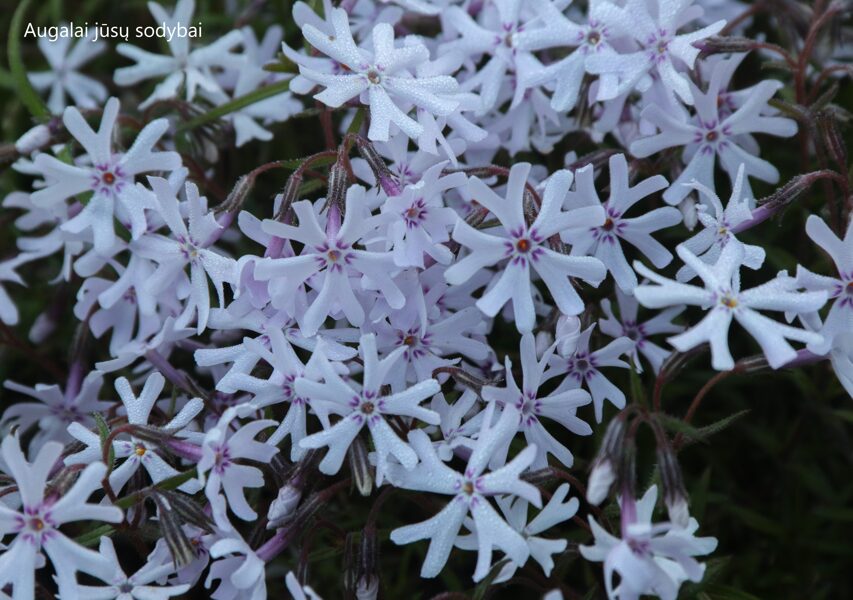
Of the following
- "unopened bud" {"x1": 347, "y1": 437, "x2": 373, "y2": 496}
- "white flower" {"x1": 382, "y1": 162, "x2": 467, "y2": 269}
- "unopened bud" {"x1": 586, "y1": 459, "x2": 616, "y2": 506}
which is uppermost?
"white flower" {"x1": 382, "y1": 162, "x2": 467, "y2": 269}

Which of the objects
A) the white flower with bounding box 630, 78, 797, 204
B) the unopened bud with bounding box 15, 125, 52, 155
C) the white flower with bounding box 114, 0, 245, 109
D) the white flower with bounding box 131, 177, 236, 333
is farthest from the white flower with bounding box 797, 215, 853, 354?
the unopened bud with bounding box 15, 125, 52, 155

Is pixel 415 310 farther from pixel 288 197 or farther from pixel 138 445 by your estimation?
pixel 138 445

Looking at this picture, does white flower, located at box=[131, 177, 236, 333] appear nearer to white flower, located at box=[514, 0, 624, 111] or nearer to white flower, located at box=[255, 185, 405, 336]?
white flower, located at box=[255, 185, 405, 336]

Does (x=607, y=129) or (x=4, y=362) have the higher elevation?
(x=607, y=129)

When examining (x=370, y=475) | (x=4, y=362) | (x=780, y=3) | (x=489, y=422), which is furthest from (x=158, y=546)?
(x=780, y=3)

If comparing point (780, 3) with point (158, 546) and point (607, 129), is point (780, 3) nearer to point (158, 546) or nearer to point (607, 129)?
point (607, 129)

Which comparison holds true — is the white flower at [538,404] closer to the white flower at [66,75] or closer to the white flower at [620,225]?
the white flower at [620,225]

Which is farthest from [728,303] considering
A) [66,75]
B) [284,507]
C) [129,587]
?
[66,75]

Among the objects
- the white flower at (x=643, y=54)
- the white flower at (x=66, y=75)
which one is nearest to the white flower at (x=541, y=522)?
the white flower at (x=643, y=54)
